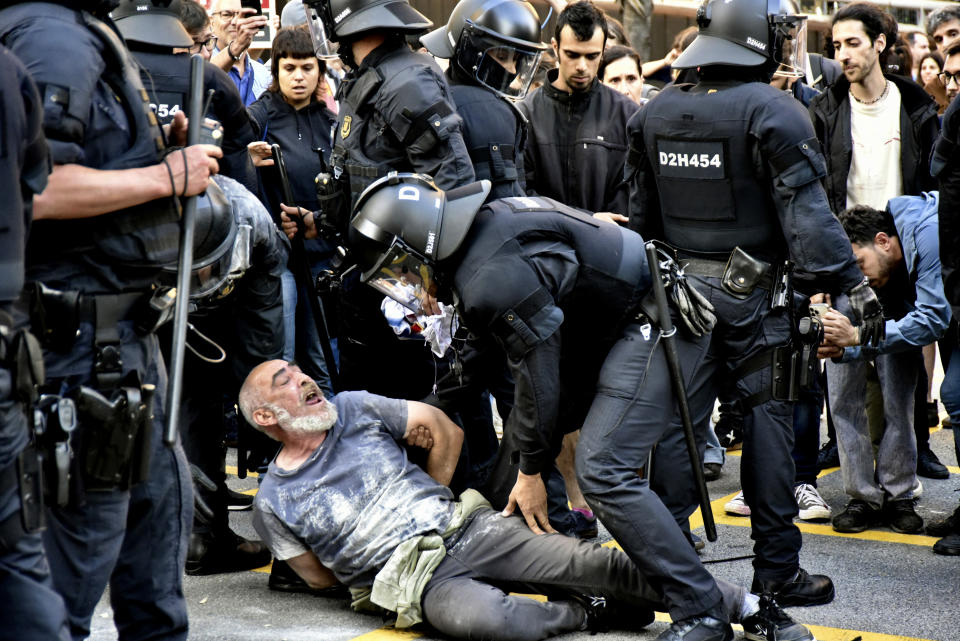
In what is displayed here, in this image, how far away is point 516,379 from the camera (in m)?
3.76

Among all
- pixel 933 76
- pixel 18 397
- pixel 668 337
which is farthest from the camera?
pixel 933 76

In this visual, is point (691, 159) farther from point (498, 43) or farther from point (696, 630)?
point (696, 630)

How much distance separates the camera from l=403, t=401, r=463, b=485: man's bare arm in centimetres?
464

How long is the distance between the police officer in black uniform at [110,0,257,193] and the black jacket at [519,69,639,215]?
4.56ft

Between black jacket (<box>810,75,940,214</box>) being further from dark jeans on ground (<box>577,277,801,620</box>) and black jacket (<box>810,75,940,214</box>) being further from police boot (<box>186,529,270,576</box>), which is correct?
police boot (<box>186,529,270,576</box>)

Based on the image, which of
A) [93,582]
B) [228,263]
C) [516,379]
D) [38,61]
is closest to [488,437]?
[516,379]

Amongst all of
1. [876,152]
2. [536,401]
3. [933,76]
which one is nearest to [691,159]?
[536,401]

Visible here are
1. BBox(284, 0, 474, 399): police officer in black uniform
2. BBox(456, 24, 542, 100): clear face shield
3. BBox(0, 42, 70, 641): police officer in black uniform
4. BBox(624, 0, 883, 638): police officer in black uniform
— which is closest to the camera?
BBox(0, 42, 70, 641): police officer in black uniform

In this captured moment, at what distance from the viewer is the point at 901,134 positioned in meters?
6.36

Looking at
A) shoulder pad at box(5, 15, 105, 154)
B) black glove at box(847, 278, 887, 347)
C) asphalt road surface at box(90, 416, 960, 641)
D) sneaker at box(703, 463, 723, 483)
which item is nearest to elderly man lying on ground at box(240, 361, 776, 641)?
asphalt road surface at box(90, 416, 960, 641)

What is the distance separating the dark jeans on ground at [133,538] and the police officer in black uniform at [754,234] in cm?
178

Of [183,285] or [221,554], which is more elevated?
[183,285]

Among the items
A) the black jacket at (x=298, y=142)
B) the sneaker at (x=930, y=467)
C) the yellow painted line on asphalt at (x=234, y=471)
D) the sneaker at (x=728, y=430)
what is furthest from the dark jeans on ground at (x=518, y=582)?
the sneaker at (x=728, y=430)

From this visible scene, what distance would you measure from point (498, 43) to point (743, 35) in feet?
4.12
